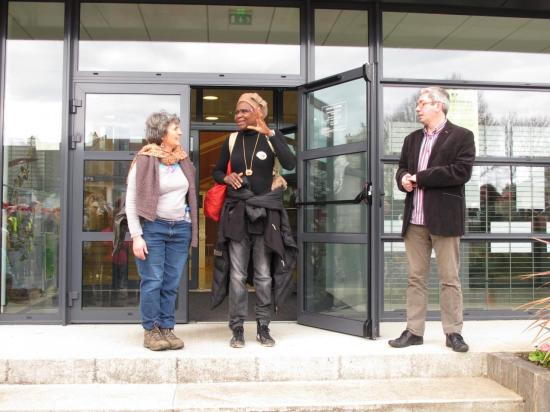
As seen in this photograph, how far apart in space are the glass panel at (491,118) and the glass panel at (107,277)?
2.55 metres

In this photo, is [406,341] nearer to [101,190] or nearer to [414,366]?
[414,366]

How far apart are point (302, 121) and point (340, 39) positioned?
0.91 meters

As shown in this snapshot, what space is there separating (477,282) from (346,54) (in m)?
2.43

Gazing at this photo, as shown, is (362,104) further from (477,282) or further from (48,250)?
(48,250)

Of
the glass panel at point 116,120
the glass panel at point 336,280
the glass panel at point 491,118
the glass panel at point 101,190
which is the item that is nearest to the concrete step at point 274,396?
the glass panel at point 336,280

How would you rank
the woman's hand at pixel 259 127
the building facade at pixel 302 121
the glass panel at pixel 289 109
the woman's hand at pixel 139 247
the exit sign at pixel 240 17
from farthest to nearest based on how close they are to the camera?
1. the glass panel at pixel 289 109
2. the exit sign at pixel 240 17
3. the building facade at pixel 302 121
4. the woman's hand at pixel 259 127
5. the woman's hand at pixel 139 247

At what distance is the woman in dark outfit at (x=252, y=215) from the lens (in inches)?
159

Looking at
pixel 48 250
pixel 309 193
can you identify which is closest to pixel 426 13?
pixel 309 193

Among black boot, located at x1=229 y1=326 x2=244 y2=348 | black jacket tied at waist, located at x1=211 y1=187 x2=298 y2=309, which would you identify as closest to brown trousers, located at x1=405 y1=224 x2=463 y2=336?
black jacket tied at waist, located at x1=211 y1=187 x2=298 y2=309

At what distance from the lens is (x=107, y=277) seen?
4.91 meters

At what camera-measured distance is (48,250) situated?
16.1ft

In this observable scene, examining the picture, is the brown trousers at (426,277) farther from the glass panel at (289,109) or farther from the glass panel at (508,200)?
the glass panel at (289,109)

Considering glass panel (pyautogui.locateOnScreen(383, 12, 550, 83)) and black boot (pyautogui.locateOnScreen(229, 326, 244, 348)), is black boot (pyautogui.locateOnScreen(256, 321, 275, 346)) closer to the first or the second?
black boot (pyautogui.locateOnScreen(229, 326, 244, 348))

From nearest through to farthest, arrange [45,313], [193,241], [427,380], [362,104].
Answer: [427,380] → [193,241] → [362,104] → [45,313]
